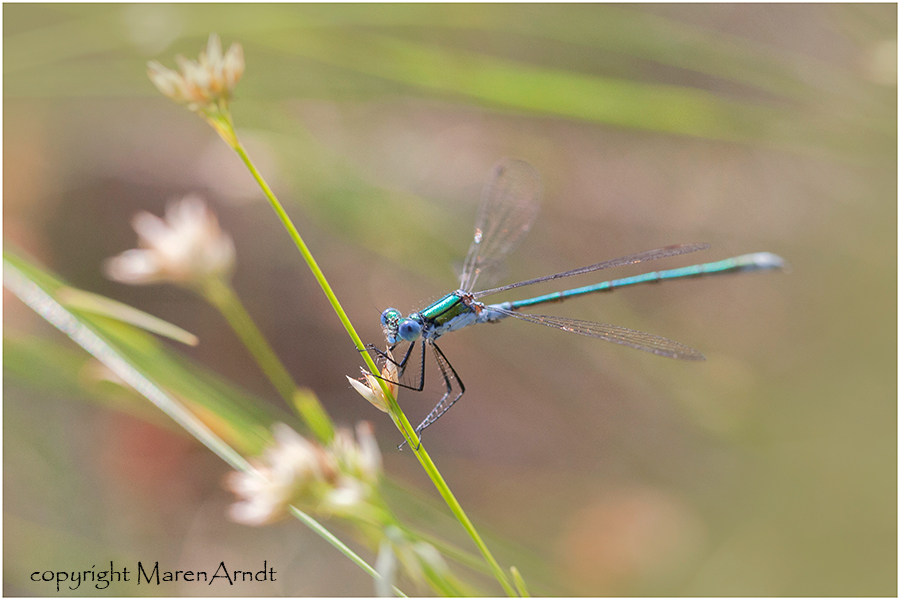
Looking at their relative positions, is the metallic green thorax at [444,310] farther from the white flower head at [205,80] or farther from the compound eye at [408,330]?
the white flower head at [205,80]

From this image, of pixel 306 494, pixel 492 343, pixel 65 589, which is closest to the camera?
pixel 306 494

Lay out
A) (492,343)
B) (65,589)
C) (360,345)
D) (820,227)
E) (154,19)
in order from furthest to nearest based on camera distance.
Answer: (820,227) < (492,343) < (154,19) < (65,589) < (360,345)

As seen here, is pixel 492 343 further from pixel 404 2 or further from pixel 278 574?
pixel 404 2

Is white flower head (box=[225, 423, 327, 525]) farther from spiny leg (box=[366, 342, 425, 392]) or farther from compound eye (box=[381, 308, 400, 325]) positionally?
compound eye (box=[381, 308, 400, 325])

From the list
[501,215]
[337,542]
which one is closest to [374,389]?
[337,542]

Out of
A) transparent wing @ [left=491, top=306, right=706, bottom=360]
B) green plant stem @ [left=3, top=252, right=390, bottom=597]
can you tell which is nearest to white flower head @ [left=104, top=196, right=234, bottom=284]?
green plant stem @ [left=3, top=252, right=390, bottom=597]

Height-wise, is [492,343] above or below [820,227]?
below

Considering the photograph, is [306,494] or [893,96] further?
[893,96]

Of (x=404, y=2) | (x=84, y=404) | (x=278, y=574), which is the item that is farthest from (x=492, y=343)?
(x=84, y=404)

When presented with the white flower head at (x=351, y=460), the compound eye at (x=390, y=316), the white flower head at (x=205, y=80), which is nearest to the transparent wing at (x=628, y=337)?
the compound eye at (x=390, y=316)
